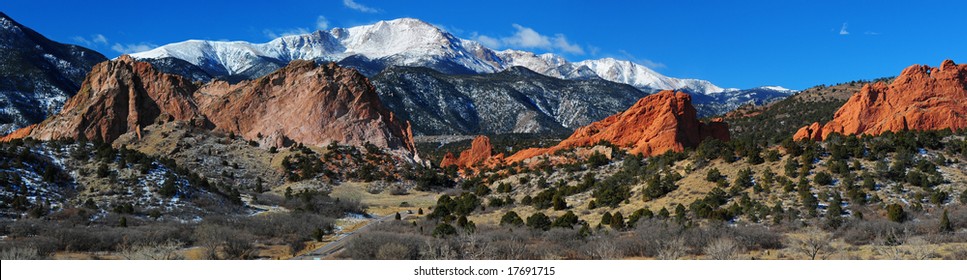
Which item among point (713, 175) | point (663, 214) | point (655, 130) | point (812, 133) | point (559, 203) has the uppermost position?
point (655, 130)

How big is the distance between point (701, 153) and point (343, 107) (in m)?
48.9

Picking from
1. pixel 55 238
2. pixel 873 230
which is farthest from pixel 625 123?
pixel 55 238

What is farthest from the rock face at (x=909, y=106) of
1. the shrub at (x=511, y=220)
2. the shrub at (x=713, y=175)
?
the shrub at (x=511, y=220)

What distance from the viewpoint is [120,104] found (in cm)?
7975

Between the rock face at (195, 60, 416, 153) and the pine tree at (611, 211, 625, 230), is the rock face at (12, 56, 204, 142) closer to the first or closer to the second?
the rock face at (195, 60, 416, 153)

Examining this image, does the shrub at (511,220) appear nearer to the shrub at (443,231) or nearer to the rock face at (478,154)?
the shrub at (443,231)

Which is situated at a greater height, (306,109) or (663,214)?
(306,109)

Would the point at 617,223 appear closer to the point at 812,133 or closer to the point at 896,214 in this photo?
the point at 896,214

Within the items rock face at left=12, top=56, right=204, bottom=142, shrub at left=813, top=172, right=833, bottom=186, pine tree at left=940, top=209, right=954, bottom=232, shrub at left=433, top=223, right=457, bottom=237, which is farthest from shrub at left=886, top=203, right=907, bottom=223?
rock face at left=12, top=56, right=204, bottom=142

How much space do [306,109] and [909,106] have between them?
64.4m

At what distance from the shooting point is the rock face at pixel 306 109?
266 feet

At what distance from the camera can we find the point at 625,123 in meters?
71.8

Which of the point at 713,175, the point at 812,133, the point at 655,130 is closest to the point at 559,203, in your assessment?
the point at 713,175

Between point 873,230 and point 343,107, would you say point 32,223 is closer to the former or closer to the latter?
point 873,230
